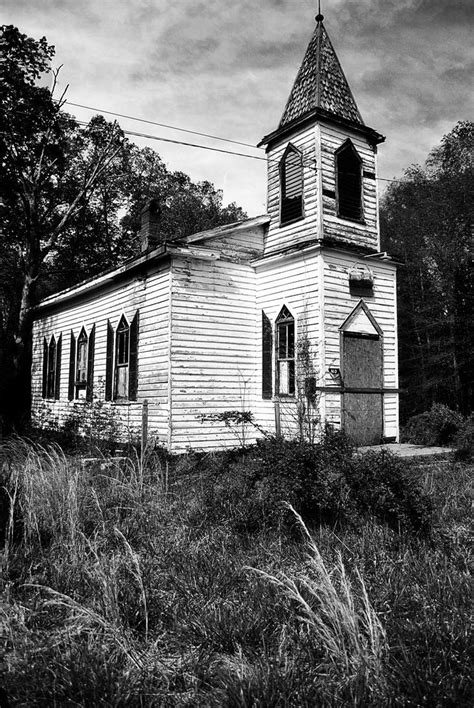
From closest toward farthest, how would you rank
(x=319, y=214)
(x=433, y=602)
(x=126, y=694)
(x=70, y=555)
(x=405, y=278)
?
(x=126, y=694)
(x=433, y=602)
(x=70, y=555)
(x=319, y=214)
(x=405, y=278)

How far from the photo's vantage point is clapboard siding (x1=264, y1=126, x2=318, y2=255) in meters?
13.1

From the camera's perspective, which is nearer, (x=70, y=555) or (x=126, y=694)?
(x=126, y=694)

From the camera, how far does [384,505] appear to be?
519cm

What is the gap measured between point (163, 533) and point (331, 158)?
1113cm

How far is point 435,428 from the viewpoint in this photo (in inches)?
521

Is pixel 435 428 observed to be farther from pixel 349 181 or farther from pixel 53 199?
pixel 53 199

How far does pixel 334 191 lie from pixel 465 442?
670 centimetres

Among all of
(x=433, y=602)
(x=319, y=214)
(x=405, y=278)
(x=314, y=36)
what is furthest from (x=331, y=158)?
(x=405, y=278)

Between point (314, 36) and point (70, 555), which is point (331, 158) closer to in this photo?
point (314, 36)

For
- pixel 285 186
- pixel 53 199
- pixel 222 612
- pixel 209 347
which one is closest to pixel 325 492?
pixel 222 612

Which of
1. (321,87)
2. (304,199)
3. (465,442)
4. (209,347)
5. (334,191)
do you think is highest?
(321,87)

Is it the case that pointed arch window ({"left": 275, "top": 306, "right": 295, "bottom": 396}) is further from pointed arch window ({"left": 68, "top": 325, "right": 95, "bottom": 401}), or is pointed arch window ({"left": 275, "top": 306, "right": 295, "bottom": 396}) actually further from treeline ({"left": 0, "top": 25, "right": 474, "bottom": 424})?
treeline ({"left": 0, "top": 25, "right": 474, "bottom": 424})

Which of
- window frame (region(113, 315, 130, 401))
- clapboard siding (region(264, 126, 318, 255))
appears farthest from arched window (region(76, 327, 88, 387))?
clapboard siding (region(264, 126, 318, 255))

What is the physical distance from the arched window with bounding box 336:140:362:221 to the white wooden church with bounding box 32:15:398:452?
34 millimetres
